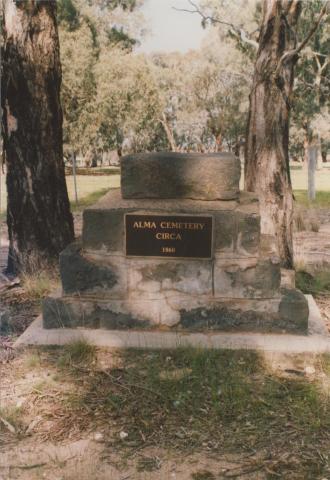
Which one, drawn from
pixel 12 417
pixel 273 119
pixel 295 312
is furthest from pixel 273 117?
pixel 12 417

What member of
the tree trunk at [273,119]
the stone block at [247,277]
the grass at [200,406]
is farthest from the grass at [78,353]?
the tree trunk at [273,119]

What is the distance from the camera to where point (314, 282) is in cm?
625

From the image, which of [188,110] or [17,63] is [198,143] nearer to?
[188,110]

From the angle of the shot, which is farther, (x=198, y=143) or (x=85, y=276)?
(x=198, y=143)

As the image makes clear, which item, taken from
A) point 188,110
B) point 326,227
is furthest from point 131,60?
point 188,110

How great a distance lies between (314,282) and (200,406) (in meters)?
3.24

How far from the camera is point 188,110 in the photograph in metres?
39.0

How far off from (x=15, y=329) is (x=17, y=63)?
2771 mm

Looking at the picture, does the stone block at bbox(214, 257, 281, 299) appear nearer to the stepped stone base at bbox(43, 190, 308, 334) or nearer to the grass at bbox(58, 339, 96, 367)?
the stepped stone base at bbox(43, 190, 308, 334)

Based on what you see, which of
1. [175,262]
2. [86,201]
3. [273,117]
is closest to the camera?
[175,262]

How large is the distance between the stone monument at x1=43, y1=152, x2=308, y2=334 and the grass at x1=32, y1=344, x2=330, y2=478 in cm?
41

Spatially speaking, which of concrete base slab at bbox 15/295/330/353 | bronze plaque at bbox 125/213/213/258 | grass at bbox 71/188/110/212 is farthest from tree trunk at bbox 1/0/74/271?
grass at bbox 71/188/110/212

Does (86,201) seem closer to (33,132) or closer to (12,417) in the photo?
(33,132)

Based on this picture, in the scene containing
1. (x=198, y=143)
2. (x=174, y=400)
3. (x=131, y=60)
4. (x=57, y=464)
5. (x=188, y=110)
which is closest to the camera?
(x=57, y=464)
